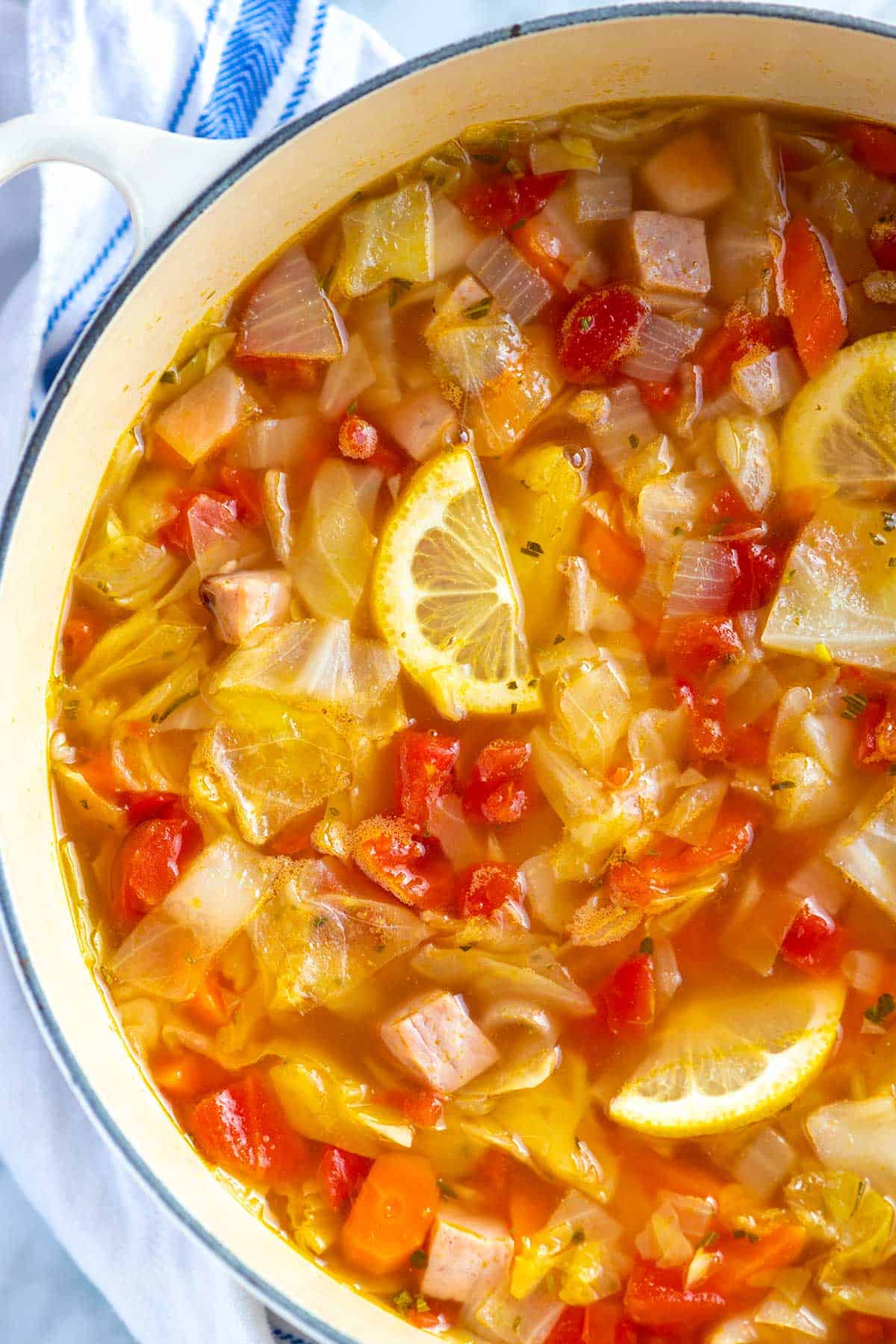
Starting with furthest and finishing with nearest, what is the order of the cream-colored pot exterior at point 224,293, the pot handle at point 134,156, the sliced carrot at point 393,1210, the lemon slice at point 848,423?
the sliced carrot at point 393,1210 → the lemon slice at point 848,423 → the cream-colored pot exterior at point 224,293 → the pot handle at point 134,156

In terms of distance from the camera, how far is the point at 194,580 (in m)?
2.89

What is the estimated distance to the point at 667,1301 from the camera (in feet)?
9.30

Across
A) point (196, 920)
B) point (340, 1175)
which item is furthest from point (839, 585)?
point (340, 1175)

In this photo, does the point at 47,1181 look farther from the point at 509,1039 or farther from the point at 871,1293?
the point at 871,1293

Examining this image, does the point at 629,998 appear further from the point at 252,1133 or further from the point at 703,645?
the point at 252,1133

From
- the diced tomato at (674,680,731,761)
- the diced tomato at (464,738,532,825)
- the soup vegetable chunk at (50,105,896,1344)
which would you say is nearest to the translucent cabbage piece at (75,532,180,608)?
the soup vegetable chunk at (50,105,896,1344)

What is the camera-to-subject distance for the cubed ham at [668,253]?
2.78 metres

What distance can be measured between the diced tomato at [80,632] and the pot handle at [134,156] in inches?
32.0

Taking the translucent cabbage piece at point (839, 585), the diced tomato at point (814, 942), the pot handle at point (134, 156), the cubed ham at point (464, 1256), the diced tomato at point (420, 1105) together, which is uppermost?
the pot handle at point (134, 156)

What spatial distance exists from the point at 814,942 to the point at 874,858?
229mm

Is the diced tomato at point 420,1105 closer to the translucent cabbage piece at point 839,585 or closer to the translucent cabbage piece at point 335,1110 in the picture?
the translucent cabbage piece at point 335,1110

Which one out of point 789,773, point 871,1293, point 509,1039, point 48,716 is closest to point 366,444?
point 48,716

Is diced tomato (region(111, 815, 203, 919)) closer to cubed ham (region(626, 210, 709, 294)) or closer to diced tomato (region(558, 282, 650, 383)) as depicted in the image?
diced tomato (region(558, 282, 650, 383))

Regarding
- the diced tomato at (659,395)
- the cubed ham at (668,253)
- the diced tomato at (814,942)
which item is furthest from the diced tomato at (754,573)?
the diced tomato at (814,942)
